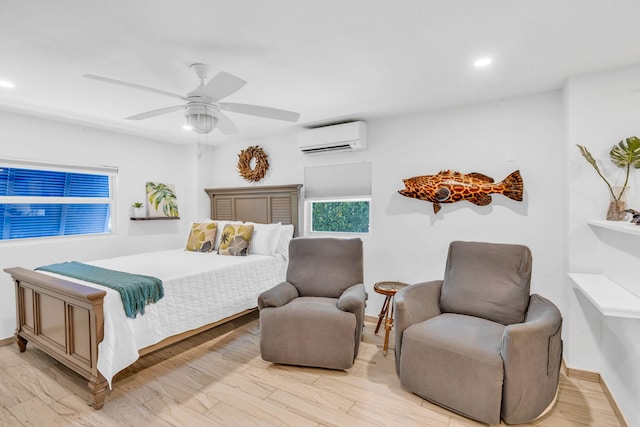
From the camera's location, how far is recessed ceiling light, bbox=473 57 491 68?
218 centimetres

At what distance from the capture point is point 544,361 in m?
1.86

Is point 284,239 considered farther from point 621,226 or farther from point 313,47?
point 621,226

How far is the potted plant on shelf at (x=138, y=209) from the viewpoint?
13.8 feet

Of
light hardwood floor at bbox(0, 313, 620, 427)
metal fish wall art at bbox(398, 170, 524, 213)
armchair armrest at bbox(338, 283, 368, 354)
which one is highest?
metal fish wall art at bbox(398, 170, 524, 213)

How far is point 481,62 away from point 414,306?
1.81 m

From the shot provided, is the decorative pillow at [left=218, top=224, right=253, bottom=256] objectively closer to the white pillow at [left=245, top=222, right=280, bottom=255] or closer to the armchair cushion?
the white pillow at [left=245, top=222, right=280, bottom=255]

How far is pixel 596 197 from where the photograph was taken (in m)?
2.40

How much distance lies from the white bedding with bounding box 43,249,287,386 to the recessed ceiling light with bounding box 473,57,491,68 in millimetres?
2736

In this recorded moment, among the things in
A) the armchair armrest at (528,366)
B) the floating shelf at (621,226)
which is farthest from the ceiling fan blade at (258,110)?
the floating shelf at (621,226)

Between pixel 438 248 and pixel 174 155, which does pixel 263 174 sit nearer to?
pixel 174 155

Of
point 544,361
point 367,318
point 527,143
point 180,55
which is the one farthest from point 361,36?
point 367,318

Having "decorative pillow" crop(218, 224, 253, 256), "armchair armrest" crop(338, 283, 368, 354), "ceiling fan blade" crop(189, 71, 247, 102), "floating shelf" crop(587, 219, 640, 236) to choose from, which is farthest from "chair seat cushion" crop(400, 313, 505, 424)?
"decorative pillow" crop(218, 224, 253, 256)

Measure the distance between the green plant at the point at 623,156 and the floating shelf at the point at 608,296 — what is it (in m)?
0.60

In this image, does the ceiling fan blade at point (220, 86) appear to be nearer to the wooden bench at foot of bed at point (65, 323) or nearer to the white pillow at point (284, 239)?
the wooden bench at foot of bed at point (65, 323)
